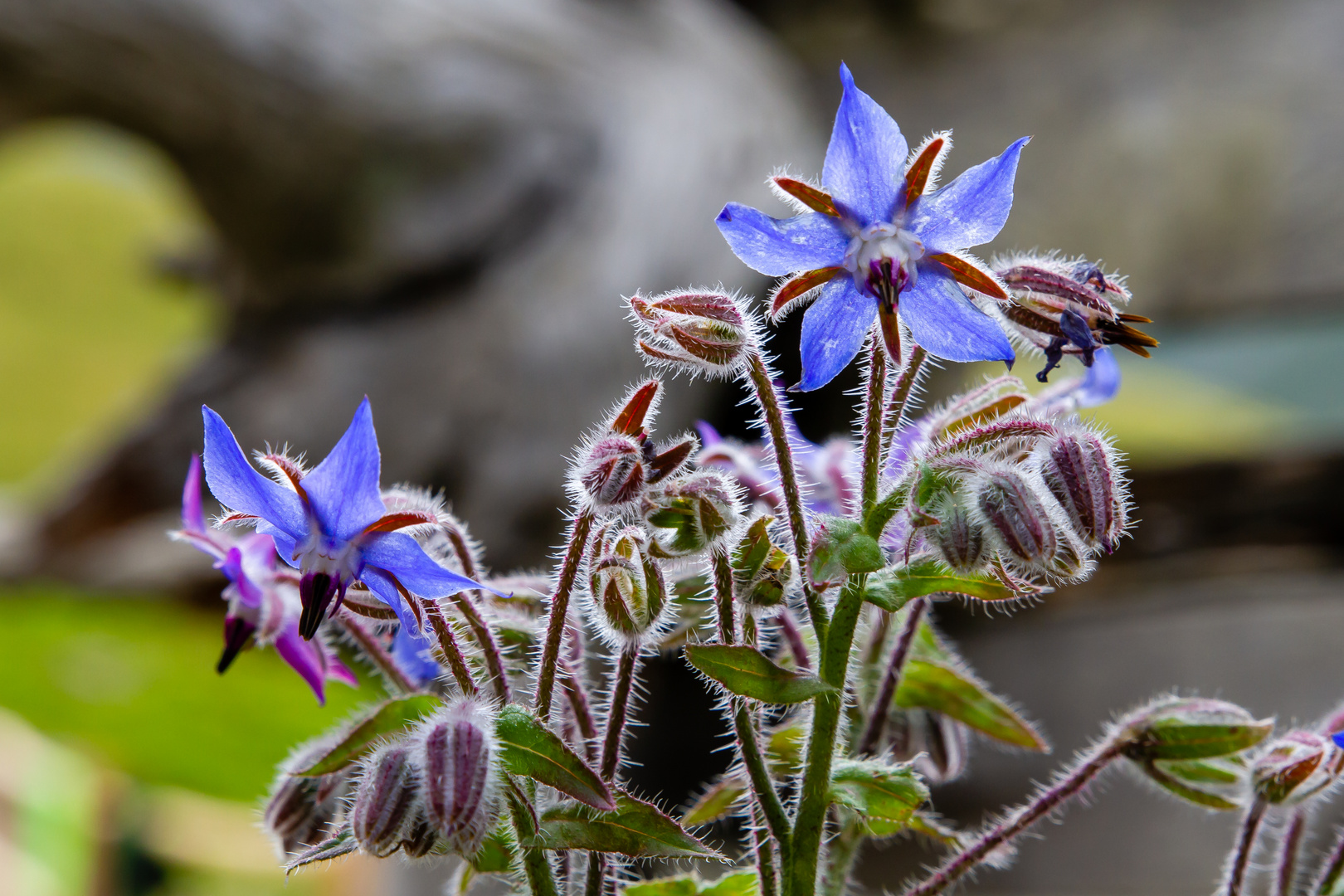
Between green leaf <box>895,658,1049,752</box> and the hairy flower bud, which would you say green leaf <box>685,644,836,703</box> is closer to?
the hairy flower bud

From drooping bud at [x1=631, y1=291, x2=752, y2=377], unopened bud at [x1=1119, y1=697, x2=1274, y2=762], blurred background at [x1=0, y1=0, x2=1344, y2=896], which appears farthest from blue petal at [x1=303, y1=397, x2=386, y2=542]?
blurred background at [x1=0, y1=0, x2=1344, y2=896]

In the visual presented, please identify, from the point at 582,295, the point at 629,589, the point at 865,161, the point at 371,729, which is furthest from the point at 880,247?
the point at 582,295

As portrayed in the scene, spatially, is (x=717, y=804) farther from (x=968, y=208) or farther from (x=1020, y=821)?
(x=968, y=208)

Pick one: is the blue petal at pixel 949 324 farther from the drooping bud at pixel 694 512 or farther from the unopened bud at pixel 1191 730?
the unopened bud at pixel 1191 730

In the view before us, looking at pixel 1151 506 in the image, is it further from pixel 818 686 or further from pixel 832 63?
pixel 818 686

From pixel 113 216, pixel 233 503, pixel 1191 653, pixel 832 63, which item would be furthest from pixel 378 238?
pixel 113 216
